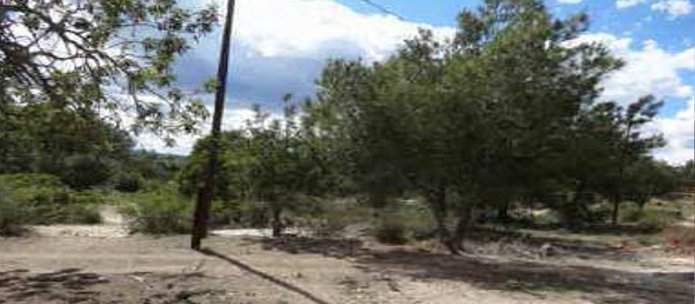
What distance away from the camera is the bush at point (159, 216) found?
2220 cm

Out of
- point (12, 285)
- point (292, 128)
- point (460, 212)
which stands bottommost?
point (12, 285)

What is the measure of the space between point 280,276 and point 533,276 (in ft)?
16.9

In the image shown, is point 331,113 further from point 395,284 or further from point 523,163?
point 395,284

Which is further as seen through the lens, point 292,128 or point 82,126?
point 292,128

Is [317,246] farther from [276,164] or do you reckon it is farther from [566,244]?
[566,244]

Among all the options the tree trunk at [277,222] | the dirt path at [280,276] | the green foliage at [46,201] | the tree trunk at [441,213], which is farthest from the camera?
the tree trunk at [277,222]

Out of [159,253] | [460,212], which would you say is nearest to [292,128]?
[460,212]

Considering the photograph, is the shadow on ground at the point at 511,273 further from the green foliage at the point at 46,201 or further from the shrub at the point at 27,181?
the shrub at the point at 27,181

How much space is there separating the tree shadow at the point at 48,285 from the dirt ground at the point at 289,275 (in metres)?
0.01

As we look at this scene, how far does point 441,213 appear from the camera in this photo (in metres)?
21.6

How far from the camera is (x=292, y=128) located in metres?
23.3

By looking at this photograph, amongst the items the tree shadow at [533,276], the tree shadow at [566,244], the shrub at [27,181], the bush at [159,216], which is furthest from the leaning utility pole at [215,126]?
the tree shadow at [566,244]

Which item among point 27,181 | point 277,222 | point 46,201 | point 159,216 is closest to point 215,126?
point 159,216

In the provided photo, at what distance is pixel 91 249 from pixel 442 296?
24.0ft
